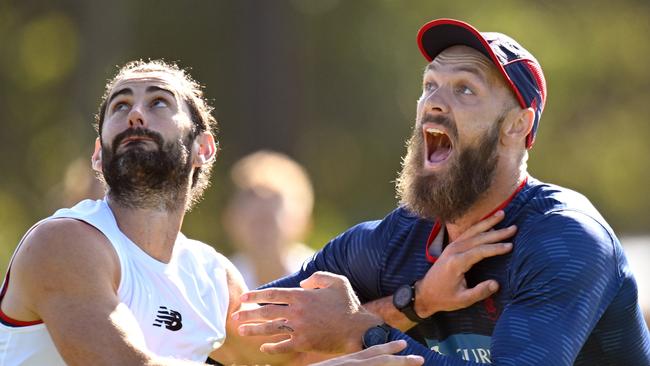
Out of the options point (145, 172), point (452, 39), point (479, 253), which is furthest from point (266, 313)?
point (452, 39)

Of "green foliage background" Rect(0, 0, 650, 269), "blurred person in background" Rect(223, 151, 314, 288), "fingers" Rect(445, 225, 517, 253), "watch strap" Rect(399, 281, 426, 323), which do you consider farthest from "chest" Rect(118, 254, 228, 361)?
"green foliage background" Rect(0, 0, 650, 269)

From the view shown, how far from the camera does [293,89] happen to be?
1571 centimetres

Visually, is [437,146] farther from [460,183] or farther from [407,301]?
[407,301]

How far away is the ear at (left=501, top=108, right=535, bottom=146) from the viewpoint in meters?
4.89

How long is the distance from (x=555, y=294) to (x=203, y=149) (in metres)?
1.79

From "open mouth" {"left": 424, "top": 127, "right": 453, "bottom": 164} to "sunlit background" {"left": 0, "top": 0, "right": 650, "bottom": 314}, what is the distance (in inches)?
359

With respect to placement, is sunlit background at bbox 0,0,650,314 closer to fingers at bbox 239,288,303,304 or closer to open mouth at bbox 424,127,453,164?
open mouth at bbox 424,127,453,164

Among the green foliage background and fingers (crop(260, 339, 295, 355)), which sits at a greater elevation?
the green foliage background

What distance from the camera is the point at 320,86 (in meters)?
19.1

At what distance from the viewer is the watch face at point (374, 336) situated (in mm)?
4523

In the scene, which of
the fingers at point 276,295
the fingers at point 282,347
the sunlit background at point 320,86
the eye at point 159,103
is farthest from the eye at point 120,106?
the sunlit background at point 320,86

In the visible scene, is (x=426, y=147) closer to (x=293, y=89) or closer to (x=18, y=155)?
(x=293, y=89)

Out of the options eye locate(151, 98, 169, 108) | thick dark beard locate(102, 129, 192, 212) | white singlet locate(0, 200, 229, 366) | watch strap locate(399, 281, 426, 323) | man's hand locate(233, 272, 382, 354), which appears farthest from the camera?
eye locate(151, 98, 169, 108)

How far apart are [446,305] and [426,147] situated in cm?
71
